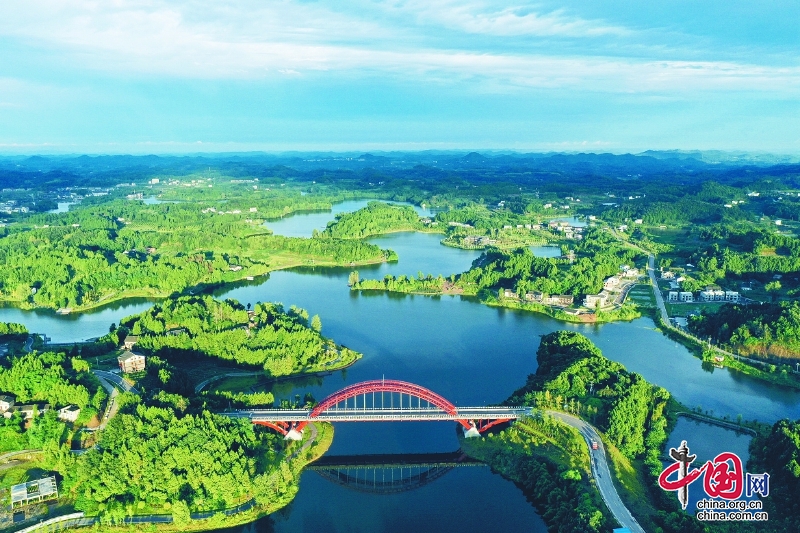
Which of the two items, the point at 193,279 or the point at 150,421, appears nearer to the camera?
the point at 150,421

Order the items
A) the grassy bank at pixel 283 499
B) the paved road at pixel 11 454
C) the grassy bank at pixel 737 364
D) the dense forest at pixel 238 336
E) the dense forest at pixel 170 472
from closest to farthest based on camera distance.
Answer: the grassy bank at pixel 283 499
the dense forest at pixel 170 472
the paved road at pixel 11 454
the grassy bank at pixel 737 364
the dense forest at pixel 238 336

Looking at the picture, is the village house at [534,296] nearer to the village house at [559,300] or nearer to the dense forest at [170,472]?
the village house at [559,300]

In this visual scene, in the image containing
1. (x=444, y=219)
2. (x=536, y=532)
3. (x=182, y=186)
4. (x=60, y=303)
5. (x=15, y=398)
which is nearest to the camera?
(x=536, y=532)

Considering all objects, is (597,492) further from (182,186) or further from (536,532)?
(182,186)

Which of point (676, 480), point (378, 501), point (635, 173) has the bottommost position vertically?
point (378, 501)

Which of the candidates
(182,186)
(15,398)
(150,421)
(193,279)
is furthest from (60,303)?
(182,186)

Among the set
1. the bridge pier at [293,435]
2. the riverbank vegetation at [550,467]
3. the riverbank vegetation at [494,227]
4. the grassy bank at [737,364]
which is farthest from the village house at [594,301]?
the bridge pier at [293,435]
